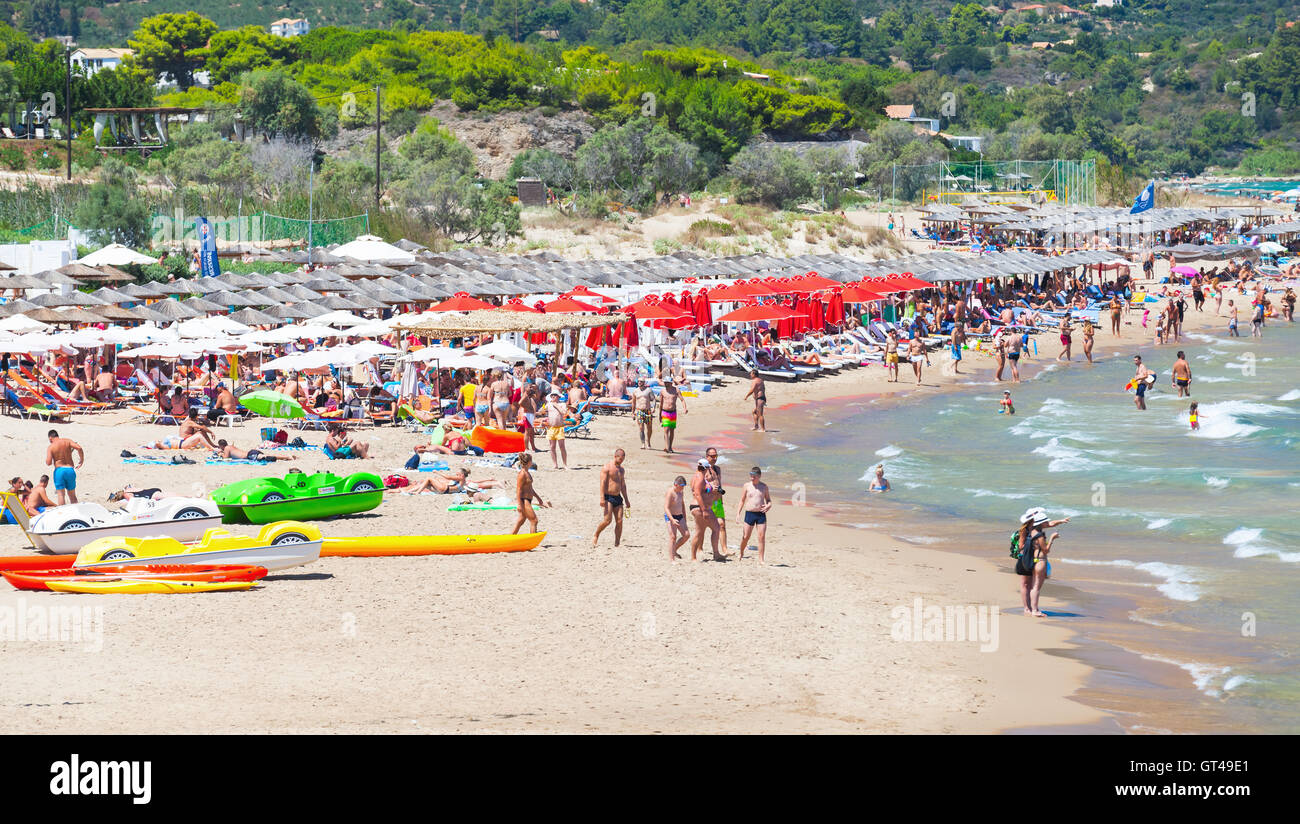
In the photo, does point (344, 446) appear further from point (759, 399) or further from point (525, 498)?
point (759, 399)

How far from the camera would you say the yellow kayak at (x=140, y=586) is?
12781mm

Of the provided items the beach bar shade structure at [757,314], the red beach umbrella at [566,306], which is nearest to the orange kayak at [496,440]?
the red beach umbrella at [566,306]

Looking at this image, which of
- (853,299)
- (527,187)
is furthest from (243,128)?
(853,299)

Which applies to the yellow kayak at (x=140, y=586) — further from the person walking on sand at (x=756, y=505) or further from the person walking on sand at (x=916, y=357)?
the person walking on sand at (x=916, y=357)

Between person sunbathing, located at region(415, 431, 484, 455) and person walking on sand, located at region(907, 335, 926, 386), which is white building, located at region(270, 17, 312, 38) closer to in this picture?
person walking on sand, located at region(907, 335, 926, 386)

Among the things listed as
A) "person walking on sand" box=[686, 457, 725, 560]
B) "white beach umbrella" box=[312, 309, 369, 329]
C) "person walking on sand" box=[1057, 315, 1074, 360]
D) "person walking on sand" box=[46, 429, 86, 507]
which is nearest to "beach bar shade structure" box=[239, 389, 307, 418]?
"white beach umbrella" box=[312, 309, 369, 329]

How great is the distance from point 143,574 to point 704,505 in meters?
5.50

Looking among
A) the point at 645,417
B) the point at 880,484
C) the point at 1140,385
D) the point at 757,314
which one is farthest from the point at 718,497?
the point at 1140,385

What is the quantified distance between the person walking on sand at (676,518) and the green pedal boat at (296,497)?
361cm

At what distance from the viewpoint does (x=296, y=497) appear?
1591 centimetres

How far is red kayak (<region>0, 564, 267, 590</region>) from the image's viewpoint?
1280 cm

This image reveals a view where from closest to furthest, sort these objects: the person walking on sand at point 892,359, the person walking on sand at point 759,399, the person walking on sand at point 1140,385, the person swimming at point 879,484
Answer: the person swimming at point 879,484
the person walking on sand at point 759,399
the person walking on sand at point 1140,385
the person walking on sand at point 892,359
